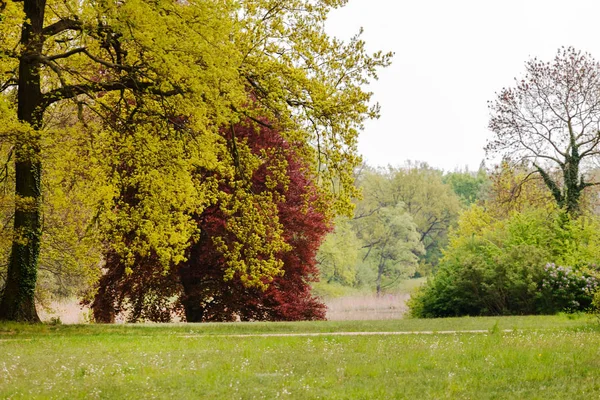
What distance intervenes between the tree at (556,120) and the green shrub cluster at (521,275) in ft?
14.3

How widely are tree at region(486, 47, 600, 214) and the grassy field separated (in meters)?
16.0

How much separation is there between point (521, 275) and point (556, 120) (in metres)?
10.5

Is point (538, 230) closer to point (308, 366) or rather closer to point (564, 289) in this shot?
point (564, 289)

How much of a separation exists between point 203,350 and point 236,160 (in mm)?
7236

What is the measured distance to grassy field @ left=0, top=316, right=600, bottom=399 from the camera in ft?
26.4

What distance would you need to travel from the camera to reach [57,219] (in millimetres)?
19359

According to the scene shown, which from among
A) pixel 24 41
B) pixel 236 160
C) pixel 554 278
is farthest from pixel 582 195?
pixel 24 41

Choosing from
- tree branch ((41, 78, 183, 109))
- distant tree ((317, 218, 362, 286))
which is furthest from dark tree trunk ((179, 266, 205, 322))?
distant tree ((317, 218, 362, 286))

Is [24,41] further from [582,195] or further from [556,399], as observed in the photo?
[582,195]

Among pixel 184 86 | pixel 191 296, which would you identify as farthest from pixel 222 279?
pixel 184 86

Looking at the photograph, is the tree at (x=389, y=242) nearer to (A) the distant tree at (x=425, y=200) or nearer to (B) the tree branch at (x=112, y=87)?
(A) the distant tree at (x=425, y=200)

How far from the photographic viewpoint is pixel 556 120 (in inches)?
1139

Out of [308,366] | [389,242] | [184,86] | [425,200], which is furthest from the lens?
[425,200]

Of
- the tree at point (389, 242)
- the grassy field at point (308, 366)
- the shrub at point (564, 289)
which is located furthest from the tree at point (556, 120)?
the tree at point (389, 242)
